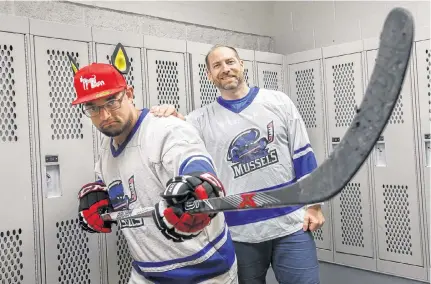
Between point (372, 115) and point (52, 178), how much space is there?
1.64 m

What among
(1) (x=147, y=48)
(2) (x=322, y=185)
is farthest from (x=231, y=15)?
(2) (x=322, y=185)

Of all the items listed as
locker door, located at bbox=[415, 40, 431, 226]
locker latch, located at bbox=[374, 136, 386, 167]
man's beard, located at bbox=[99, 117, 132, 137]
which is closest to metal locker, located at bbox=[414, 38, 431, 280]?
locker door, located at bbox=[415, 40, 431, 226]

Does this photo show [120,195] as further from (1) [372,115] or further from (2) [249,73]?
(2) [249,73]

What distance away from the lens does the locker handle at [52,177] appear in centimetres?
202

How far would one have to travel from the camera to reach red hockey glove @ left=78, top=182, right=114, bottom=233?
1784mm

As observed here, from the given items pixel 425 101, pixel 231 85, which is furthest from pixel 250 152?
pixel 425 101

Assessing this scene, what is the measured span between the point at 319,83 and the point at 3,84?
204 centimetres

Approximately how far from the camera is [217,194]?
1210 millimetres

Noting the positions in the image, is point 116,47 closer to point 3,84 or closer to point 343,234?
point 3,84

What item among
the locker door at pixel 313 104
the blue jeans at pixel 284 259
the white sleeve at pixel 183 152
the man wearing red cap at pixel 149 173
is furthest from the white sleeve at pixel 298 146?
the locker door at pixel 313 104

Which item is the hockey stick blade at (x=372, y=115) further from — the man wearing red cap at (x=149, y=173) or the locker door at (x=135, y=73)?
the locker door at (x=135, y=73)

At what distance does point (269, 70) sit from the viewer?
125 inches

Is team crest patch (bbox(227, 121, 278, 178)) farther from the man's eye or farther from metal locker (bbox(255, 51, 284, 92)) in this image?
metal locker (bbox(255, 51, 284, 92))

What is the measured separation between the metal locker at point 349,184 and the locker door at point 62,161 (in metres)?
1.66
